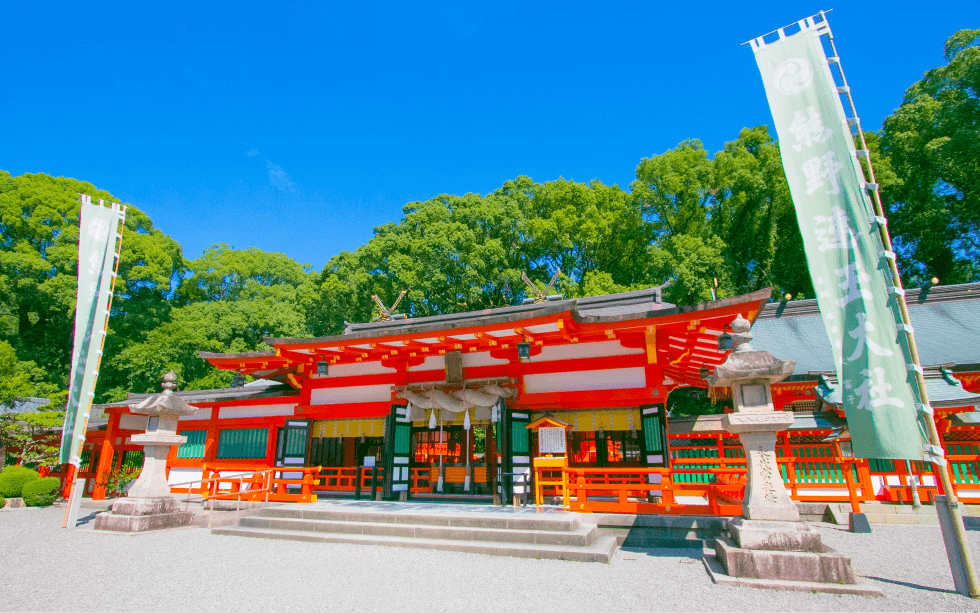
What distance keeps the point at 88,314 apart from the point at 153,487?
11.7ft

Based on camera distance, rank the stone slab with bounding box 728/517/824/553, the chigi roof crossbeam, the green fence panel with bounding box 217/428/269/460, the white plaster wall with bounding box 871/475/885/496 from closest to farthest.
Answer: the stone slab with bounding box 728/517/824/553 → the chigi roof crossbeam → the white plaster wall with bounding box 871/475/885/496 → the green fence panel with bounding box 217/428/269/460

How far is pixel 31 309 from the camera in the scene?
25938 mm

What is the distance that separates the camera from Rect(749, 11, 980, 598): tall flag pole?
15.8 ft

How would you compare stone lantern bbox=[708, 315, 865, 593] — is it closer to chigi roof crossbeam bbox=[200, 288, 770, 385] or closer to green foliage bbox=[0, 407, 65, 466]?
chigi roof crossbeam bbox=[200, 288, 770, 385]

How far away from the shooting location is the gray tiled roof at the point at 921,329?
12.9 m

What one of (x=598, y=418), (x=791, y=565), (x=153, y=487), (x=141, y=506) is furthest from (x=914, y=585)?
(x=153, y=487)

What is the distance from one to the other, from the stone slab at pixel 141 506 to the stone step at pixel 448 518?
6.20 feet

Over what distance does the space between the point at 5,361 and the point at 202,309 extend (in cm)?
1436

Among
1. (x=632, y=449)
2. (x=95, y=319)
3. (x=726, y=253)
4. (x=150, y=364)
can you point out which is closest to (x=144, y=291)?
(x=150, y=364)

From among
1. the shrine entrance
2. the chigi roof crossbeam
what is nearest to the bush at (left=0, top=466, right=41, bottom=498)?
the chigi roof crossbeam

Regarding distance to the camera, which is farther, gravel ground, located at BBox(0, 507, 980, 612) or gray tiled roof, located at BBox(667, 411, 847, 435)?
gray tiled roof, located at BBox(667, 411, 847, 435)

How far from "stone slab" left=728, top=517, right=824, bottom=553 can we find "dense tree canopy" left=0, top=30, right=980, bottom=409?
51.9 feet

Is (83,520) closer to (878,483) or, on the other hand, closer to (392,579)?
(392,579)

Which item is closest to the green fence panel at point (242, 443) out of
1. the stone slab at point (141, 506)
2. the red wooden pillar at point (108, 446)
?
the red wooden pillar at point (108, 446)
